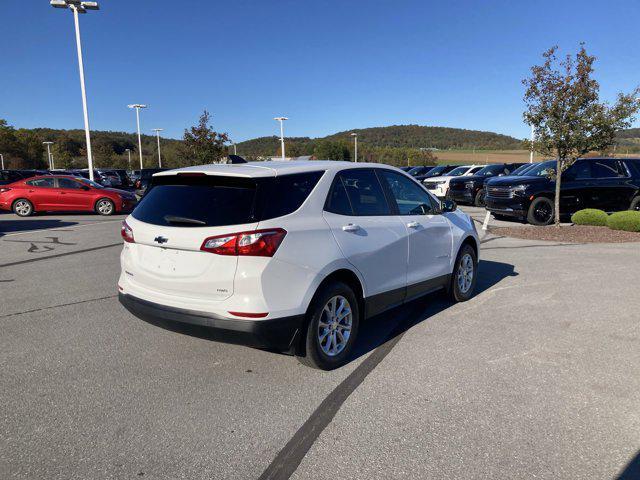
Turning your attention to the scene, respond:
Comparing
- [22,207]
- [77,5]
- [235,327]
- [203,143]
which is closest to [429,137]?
[203,143]

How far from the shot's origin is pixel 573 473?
2.63 meters

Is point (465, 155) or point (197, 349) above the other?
point (465, 155)

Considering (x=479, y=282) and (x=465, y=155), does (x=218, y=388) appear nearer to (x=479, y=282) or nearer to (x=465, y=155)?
(x=479, y=282)

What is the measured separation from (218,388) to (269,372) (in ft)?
1.53

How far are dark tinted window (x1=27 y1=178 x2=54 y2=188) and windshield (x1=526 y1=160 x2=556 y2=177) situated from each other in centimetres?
1656

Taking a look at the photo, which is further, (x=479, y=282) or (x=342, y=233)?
(x=479, y=282)

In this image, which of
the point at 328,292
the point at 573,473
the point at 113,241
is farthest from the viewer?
the point at 113,241

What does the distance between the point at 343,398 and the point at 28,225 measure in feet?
46.2

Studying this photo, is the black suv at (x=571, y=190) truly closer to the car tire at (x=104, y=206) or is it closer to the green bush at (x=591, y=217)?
the green bush at (x=591, y=217)

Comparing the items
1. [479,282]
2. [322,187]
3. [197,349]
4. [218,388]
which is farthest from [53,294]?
[479,282]

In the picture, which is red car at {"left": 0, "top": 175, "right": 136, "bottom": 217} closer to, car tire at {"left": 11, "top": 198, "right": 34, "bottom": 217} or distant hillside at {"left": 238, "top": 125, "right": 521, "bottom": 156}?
car tire at {"left": 11, "top": 198, "right": 34, "bottom": 217}

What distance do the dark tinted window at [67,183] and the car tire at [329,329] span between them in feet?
54.8

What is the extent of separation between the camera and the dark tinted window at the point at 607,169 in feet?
46.0

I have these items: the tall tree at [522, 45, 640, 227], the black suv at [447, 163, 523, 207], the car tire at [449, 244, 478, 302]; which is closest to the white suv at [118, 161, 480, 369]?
the car tire at [449, 244, 478, 302]
